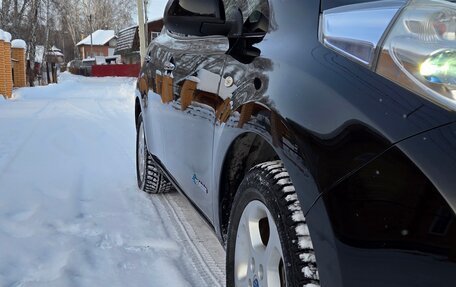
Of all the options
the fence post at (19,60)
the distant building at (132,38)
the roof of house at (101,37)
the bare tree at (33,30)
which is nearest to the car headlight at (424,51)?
the fence post at (19,60)

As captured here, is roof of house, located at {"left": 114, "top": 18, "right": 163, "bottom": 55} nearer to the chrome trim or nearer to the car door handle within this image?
the car door handle

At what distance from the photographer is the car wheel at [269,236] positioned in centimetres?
149

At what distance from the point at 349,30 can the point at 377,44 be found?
150 mm

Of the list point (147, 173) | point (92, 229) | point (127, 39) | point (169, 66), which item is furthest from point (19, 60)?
point (127, 39)

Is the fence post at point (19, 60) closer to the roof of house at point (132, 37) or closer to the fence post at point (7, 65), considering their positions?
the fence post at point (7, 65)

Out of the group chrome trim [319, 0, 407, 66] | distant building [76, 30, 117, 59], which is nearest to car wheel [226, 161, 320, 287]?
chrome trim [319, 0, 407, 66]

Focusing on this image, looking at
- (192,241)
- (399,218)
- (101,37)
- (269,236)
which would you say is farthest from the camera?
(101,37)

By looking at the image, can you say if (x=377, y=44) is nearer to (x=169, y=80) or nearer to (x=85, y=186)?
(x=169, y=80)

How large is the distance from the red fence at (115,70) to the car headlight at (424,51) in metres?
47.2

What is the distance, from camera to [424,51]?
1.24 metres

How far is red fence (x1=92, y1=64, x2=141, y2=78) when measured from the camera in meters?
48.6

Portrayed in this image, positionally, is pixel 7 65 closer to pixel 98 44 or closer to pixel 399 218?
pixel 399 218

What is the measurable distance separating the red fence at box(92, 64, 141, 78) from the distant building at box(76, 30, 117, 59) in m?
28.8

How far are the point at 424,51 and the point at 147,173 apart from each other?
3.46 m
